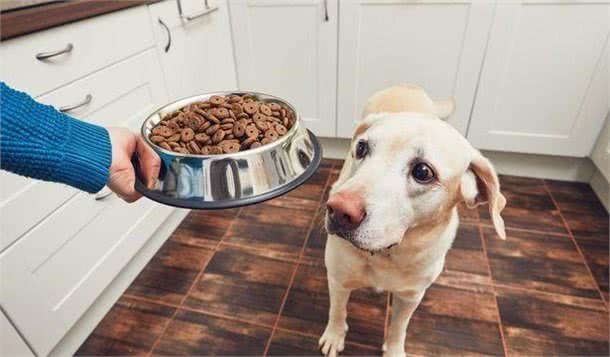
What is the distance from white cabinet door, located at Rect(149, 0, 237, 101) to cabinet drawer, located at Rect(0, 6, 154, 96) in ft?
0.32

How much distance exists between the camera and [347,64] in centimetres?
200

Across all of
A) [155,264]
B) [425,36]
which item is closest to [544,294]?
[425,36]

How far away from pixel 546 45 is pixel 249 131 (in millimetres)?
1657

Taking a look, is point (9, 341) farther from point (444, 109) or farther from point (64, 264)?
point (444, 109)

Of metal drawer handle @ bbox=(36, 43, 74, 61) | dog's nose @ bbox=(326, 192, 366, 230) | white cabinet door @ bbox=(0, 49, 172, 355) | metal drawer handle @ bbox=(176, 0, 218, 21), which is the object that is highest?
metal drawer handle @ bbox=(36, 43, 74, 61)

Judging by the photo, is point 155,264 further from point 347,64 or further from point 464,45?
point 464,45

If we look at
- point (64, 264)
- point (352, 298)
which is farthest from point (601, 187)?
point (64, 264)

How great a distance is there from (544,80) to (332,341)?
1.61 meters

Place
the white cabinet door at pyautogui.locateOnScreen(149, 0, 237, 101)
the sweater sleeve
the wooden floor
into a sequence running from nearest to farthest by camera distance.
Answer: the sweater sleeve → the wooden floor → the white cabinet door at pyautogui.locateOnScreen(149, 0, 237, 101)

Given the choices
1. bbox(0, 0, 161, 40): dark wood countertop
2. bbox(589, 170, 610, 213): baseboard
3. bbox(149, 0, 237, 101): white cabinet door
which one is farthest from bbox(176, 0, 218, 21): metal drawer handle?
bbox(589, 170, 610, 213): baseboard

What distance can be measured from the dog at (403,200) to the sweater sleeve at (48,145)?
475mm

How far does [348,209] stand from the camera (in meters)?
0.74

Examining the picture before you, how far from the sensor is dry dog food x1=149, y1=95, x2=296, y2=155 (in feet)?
2.56

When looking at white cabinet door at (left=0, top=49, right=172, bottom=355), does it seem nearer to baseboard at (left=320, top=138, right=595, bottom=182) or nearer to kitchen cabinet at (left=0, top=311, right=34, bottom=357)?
kitchen cabinet at (left=0, top=311, right=34, bottom=357)
